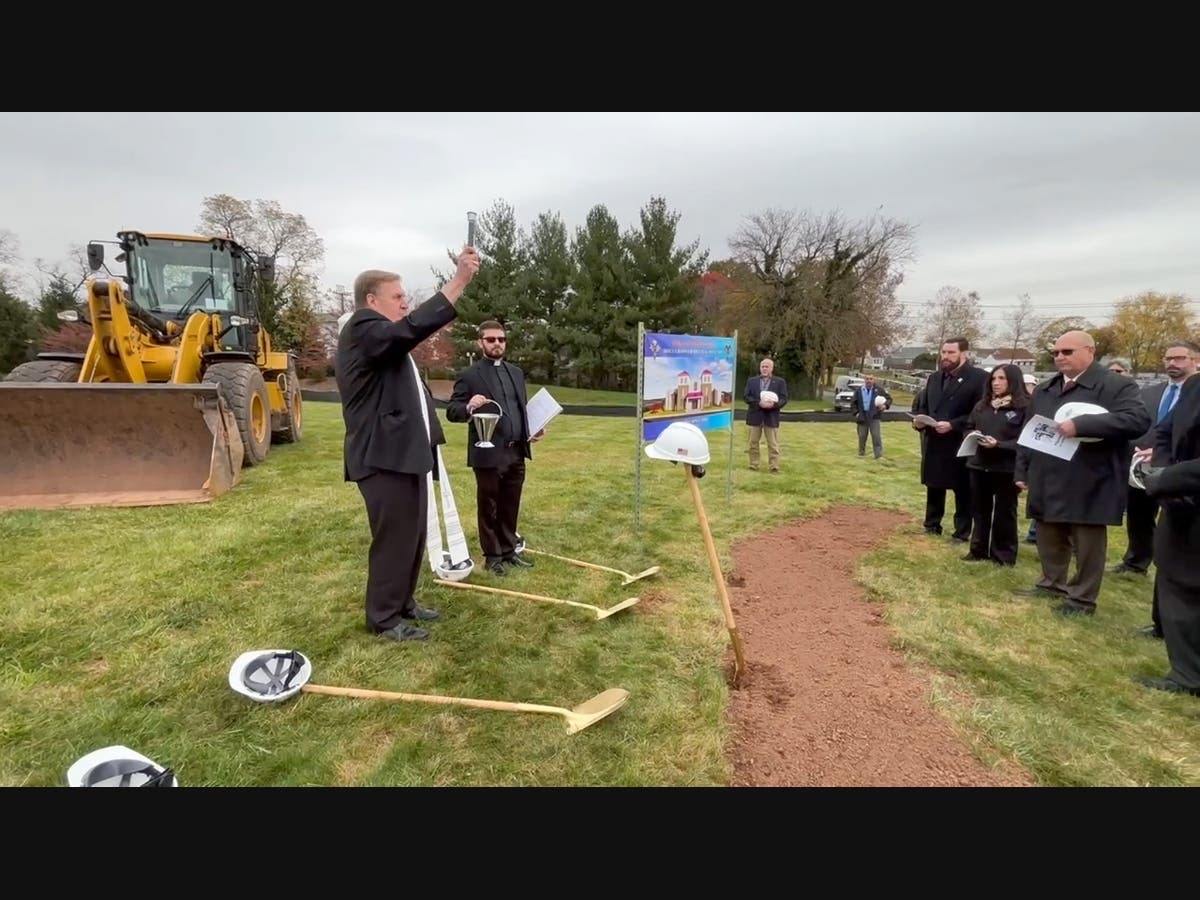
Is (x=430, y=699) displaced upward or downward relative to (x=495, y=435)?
downward

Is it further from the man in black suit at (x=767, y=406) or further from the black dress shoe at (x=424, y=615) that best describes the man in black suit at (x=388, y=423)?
the man in black suit at (x=767, y=406)

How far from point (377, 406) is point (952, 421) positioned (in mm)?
5272

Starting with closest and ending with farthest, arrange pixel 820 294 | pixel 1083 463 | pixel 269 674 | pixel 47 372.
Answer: pixel 269 674, pixel 1083 463, pixel 47 372, pixel 820 294

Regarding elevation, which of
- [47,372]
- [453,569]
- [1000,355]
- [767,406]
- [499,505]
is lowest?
[453,569]

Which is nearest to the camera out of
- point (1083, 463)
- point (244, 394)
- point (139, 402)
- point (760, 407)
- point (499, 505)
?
point (1083, 463)

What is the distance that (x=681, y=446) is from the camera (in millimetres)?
2715

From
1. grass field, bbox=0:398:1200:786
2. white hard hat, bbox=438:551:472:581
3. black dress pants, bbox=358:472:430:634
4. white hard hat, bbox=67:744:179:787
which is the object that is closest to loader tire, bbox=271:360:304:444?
grass field, bbox=0:398:1200:786

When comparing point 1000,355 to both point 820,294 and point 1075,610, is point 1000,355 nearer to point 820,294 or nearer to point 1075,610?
point 820,294

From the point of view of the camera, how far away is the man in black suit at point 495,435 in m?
4.30

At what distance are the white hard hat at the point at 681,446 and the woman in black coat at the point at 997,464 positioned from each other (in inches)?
131

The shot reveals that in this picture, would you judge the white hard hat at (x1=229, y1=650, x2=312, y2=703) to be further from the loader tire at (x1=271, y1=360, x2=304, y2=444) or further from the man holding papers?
the loader tire at (x1=271, y1=360, x2=304, y2=444)

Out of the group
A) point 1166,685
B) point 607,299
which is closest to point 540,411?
point 1166,685

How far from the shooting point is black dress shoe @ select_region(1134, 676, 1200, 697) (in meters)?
2.96

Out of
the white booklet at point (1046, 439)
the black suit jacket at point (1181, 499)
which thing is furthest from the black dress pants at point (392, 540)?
the white booklet at point (1046, 439)
